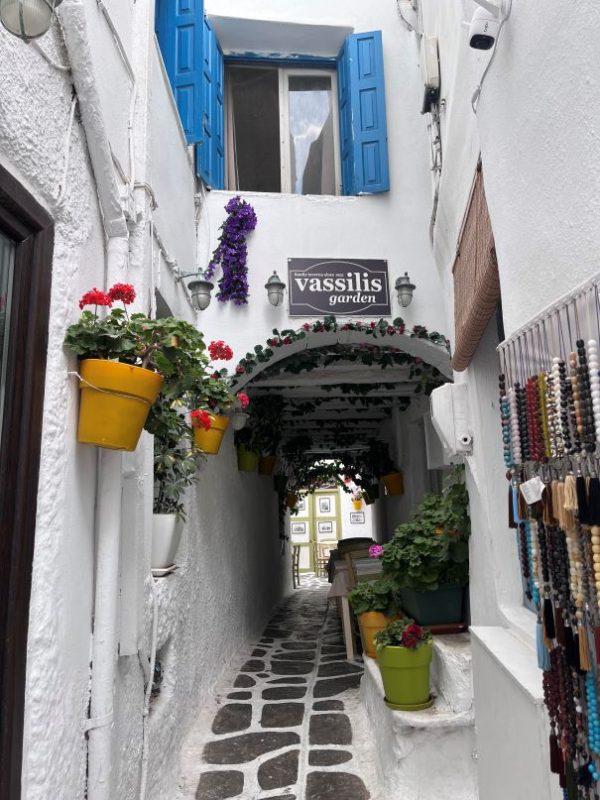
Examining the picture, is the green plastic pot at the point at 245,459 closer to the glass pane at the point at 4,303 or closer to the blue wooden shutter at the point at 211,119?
the blue wooden shutter at the point at 211,119

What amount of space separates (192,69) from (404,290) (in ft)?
7.87

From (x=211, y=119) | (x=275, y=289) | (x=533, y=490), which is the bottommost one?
(x=533, y=490)

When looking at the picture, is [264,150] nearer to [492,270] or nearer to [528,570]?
[492,270]

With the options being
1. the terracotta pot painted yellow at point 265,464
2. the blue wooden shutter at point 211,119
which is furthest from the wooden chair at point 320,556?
the blue wooden shutter at point 211,119

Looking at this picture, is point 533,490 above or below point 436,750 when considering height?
above

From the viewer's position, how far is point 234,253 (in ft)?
15.8

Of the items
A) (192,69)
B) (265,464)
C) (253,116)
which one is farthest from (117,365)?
(265,464)

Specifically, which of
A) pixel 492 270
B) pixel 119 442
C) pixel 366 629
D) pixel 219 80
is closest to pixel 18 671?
pixel 119 442

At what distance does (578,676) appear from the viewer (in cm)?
150

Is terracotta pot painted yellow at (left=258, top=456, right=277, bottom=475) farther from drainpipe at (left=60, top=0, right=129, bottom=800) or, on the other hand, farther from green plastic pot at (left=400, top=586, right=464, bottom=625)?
drainpipe at (left=60, top=0, right=129, bottom=800)

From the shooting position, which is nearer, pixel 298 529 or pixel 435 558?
pixel 435 558

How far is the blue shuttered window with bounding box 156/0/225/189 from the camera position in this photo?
15.3 ft

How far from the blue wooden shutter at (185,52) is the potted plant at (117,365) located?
3131 mm

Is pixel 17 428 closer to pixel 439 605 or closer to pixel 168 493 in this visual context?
pixel 168 493
